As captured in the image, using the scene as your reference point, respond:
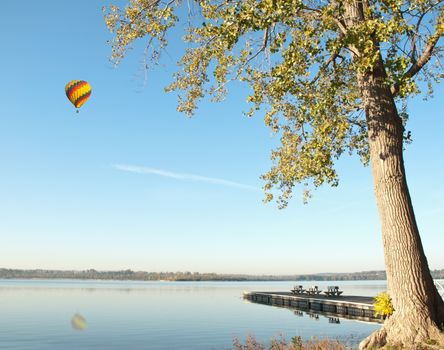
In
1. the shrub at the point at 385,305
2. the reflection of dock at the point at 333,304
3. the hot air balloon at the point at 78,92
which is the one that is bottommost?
the reflection of dock at the point at 333,304

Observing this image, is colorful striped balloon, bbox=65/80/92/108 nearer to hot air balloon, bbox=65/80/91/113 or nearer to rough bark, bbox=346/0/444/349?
hot air balloon, bbox=65/80/91/113

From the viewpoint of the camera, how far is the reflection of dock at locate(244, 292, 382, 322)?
1422 inches

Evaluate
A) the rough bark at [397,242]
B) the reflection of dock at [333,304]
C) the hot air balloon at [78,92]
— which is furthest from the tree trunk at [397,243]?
the hot air balloon at [78,92]

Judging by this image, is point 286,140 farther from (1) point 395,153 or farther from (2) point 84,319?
(2) point 84,319

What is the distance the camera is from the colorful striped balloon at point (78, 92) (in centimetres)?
4165

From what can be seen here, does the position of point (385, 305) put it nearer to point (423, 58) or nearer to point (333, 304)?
point (423, 58)

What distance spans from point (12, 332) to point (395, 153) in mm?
33922

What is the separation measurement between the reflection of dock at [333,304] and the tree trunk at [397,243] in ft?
79.6

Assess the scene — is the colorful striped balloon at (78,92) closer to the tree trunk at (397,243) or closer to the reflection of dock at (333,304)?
the reflection of dock at (333,304)

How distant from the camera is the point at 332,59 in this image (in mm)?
14859

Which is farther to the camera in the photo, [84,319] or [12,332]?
[84,319]

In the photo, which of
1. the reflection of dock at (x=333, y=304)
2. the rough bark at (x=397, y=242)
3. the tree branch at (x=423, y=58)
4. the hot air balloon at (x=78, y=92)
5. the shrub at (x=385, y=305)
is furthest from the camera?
the hot air balloon at (x=78, y=92)

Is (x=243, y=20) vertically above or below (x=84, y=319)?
above

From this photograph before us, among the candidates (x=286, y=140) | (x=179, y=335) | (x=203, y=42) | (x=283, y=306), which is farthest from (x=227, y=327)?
(x=203, y=42)
